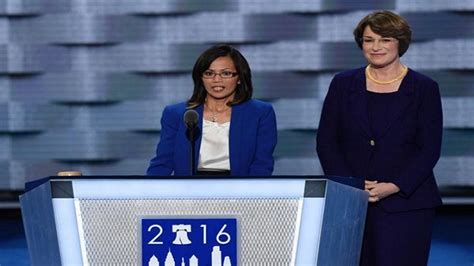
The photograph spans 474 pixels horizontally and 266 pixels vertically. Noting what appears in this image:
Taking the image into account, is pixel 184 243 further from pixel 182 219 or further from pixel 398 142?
pixel 398 142

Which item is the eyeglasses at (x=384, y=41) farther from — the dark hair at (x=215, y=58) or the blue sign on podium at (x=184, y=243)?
the blue sign on podium at (x=184, y=243)

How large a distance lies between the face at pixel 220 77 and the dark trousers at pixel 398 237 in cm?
47

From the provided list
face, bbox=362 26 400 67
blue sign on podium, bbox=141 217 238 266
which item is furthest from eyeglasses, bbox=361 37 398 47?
blue sign on podium, bbox=141 217 238 266

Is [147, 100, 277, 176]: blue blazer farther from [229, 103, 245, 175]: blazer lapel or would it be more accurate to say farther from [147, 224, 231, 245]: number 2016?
[147, 224, 231, 245]: number 2016

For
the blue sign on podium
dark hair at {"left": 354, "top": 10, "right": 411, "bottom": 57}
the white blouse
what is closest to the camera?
the blue sign on podium

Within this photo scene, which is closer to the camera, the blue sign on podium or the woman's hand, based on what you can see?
the blue sign on podium

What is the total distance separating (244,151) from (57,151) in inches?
94.3

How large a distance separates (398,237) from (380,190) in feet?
0.43

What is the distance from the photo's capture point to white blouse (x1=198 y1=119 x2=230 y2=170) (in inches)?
110

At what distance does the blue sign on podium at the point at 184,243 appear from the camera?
213 cm

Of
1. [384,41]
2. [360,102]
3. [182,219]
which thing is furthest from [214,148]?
[182,219]

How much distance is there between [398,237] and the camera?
277 centimetres

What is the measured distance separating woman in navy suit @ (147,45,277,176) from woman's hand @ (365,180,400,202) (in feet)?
0.87

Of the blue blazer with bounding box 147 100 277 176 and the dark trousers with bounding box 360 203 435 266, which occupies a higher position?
the blue blazer with bounding box 147 100 277 176
